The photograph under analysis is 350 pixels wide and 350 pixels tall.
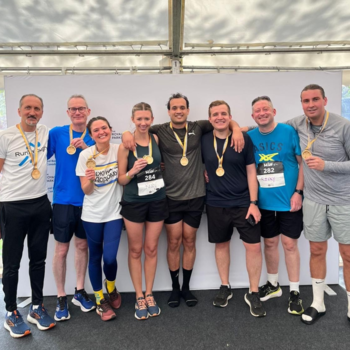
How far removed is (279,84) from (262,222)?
1.40 metres

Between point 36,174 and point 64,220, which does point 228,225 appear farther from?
point 36,174

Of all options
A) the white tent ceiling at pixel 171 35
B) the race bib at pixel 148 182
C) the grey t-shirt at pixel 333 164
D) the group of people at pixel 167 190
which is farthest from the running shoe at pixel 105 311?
the white tent ceiling at pixel 171 35

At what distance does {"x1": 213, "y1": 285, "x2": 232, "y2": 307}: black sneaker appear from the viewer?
2192mm

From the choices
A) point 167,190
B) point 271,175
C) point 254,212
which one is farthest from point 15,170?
point 271,175

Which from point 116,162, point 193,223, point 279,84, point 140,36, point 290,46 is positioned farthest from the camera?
point 290,46

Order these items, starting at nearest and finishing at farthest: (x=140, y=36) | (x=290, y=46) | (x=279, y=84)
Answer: (x=279, y=84), (x=140, y=36), (x=290, y=46)

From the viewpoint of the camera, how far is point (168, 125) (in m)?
2.17

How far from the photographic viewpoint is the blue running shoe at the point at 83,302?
218 centimetres

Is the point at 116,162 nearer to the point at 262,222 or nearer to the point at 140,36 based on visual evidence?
the point at 262,222

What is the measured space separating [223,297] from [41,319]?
155 centimetres

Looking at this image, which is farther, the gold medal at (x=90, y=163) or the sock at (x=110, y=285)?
the sock at (x=110, y=285)

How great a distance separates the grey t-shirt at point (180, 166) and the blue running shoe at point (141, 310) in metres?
0.93

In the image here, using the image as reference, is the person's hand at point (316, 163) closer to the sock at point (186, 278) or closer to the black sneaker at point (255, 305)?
the black sneaker at point (255, 305)

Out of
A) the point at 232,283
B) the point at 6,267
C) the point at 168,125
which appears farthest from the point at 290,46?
the point at 6,267
